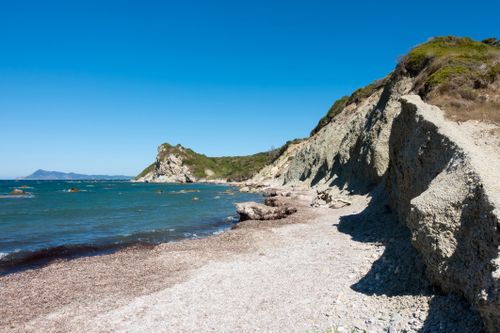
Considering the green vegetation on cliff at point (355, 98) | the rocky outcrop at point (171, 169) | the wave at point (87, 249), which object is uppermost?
the green vegetation on cliff at point (355, 98)

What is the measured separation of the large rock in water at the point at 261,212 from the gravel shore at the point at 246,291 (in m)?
10.5

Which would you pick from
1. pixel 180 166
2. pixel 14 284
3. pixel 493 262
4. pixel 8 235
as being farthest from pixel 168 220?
pixel 180 166

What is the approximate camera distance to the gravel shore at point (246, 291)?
9.56 meters

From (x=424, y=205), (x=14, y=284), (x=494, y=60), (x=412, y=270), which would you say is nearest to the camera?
(x=424, y=205)

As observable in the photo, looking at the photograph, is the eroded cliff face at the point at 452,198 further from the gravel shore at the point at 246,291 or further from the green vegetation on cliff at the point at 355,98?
the green vegetation on cliff at the point at 355,98

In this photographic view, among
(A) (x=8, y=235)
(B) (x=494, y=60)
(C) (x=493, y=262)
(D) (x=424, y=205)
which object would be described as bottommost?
(A) (x=8, y=235)

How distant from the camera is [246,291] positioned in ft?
41.0

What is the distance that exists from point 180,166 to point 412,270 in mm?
177115

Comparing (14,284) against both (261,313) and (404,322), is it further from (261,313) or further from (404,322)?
(404,322)

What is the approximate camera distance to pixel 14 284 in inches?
603

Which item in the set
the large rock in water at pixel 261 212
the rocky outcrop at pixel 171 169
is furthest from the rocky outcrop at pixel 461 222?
the rocky outcrop at pixel 171 169

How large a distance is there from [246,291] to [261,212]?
18.7m

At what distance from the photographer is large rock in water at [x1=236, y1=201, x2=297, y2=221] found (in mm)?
30844

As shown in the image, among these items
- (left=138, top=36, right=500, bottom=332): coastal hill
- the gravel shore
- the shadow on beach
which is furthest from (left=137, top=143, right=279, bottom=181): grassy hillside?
the shadow on beach
